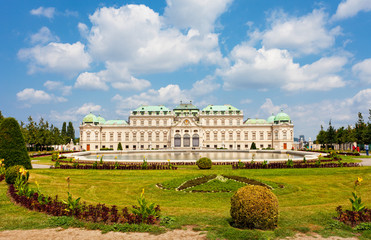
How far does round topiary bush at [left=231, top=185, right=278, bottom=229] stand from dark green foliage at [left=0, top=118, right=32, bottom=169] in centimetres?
2000

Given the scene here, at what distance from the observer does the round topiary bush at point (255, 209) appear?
342 inches

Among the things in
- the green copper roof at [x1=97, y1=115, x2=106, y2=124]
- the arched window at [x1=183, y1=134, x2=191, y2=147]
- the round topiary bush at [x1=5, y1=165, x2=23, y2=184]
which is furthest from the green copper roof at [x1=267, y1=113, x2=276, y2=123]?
the round topiary bush at [x1=5, y1=165, x2=23, y2=184]

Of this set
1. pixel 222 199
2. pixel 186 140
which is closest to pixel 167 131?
pixel 186 140

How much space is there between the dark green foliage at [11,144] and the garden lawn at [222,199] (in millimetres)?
2953

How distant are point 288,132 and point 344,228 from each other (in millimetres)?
78053

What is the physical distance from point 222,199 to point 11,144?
1781cm

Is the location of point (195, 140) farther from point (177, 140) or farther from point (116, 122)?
point (116, 122)

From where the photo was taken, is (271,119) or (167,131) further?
(271,119)

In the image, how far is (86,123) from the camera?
278ft

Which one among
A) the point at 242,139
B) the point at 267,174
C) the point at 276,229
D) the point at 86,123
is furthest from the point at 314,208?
the point at 86,123

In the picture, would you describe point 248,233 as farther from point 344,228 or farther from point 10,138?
point 10,138

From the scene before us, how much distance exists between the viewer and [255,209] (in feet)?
28.6

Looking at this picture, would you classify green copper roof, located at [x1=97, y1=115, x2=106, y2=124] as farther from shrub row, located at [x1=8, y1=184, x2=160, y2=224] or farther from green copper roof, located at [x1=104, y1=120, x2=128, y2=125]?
A: shrub row, located at [x1=8, y1=184, x2=160, y2=224]

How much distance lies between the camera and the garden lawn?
923 cm
